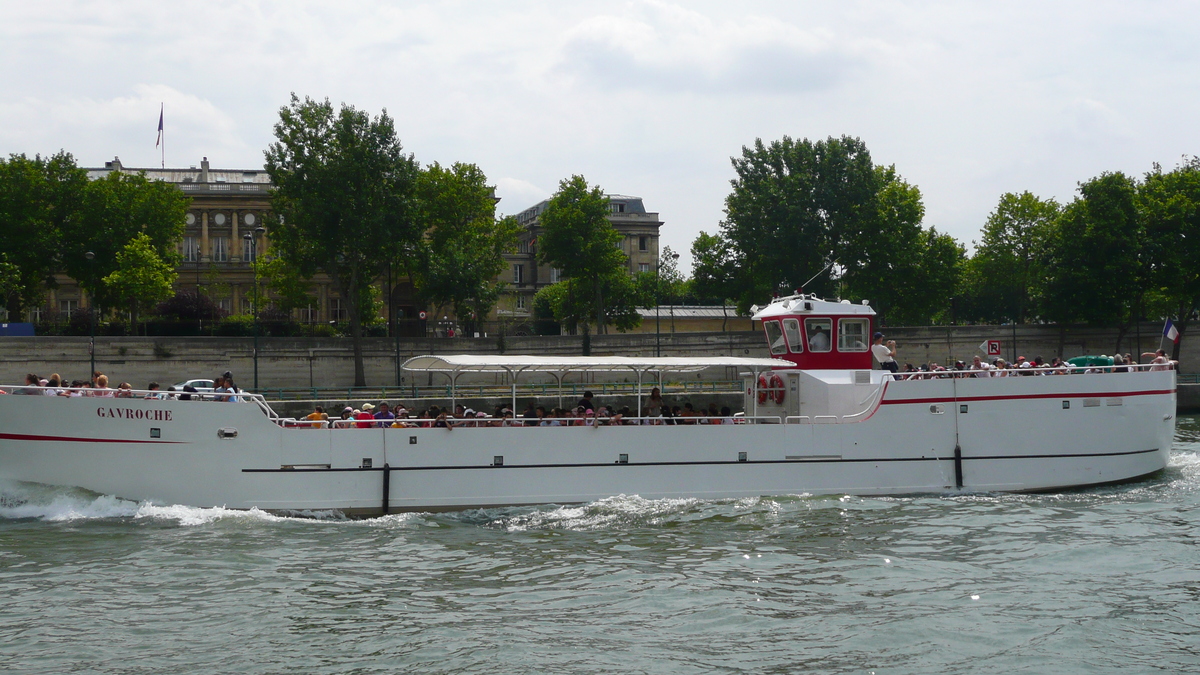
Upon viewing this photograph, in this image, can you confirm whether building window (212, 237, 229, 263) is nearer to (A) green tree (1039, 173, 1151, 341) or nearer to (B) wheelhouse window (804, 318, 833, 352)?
(A) green tree (1039, 173, 1151, 341)

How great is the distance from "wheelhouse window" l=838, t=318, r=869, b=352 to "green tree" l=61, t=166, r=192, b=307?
146ft

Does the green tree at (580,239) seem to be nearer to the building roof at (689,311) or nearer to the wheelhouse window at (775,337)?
the building roof at (689,311)

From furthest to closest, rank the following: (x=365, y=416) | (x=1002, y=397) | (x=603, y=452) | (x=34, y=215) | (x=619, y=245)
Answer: (x=619, y=245) → (x=34, y=215) → (x=1002, y=397) → (x=365, y=416) → (x=603, y=452)

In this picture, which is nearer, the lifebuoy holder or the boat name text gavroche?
the boat name text gavroche

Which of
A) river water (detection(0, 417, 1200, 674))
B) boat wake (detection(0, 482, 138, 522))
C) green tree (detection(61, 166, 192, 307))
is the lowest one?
river water (detection(0, 417, 1200, 674))

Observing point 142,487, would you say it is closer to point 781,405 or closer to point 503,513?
point 503,513

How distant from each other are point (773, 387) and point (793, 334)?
136cm

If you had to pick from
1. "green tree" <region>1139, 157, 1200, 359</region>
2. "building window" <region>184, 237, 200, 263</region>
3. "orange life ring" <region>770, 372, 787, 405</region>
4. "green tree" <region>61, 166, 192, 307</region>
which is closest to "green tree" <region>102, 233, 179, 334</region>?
"green tree" <region>61, 166, 192, 307</region>

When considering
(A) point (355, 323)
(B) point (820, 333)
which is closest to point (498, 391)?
(A) point (355, 323)

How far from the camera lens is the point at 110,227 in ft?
190

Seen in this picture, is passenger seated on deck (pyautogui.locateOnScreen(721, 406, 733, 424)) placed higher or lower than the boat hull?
higher

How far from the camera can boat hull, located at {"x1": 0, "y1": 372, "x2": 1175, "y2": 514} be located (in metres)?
18.6

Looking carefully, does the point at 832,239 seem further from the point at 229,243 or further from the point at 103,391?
the point at 103,391

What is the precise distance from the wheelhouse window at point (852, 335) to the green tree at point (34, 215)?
151 feet
